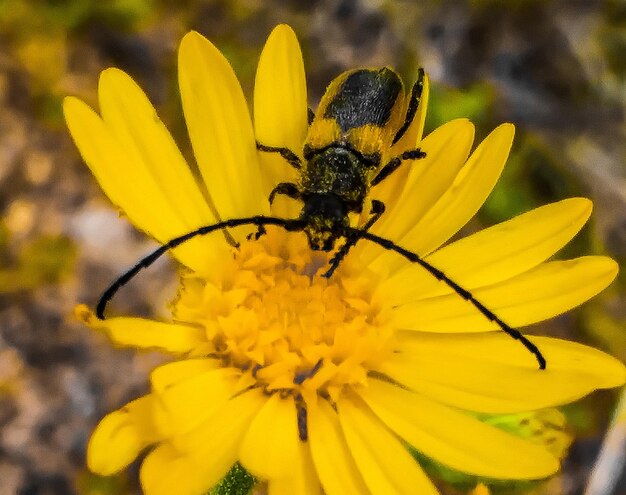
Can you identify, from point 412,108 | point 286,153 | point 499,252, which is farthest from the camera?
point 412,108

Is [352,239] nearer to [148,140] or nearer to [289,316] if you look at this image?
[289,316]

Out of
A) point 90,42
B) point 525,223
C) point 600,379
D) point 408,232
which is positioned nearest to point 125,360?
point 90,42

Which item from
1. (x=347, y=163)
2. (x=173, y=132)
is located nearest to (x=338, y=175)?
(x=347, y=163)

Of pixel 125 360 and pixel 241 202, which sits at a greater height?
pixel 241 202

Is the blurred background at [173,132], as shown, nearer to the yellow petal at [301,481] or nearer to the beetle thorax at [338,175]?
the beetle thorax at [338,175]

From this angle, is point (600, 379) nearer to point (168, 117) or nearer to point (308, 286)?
point (308, 286)

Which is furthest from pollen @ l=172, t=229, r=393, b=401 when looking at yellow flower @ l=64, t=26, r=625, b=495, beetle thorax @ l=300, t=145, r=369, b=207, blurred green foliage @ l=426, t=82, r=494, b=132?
blurred green foliage @ l=426, t=82, r=494, b=132

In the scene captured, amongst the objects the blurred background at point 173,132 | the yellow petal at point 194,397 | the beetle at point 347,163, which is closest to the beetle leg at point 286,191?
the beetle at point 347,163
